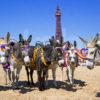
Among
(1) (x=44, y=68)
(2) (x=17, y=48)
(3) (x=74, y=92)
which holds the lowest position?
(3) (x=74, y=92)

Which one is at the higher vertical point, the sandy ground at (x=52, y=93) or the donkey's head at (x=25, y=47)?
the donkey's head at (x=25, y=47)

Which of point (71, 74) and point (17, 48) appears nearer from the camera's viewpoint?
point (17, 48)

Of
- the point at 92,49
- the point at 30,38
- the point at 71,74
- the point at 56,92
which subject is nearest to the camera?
the point at 92,49

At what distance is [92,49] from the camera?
46.8 ft

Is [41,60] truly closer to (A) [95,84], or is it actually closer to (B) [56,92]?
(B) [56,92]

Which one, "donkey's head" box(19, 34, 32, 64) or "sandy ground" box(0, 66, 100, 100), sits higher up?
"donkey's head" box(19, 34, 32, 64)

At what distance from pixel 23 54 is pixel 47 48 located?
1176 mm

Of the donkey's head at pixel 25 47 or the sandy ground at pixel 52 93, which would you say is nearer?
the sandy ground at pixel 52 93

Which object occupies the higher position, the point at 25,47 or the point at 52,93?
the point at 25,47

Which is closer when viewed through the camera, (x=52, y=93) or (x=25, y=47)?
(x=52, y=93)

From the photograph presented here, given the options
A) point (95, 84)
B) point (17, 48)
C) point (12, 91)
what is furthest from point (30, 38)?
point (95, 84)

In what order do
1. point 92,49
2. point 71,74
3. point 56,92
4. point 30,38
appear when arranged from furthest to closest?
point 71,74 → point 30,38 → point 56,92 → point 92,49

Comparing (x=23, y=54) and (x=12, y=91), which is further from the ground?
(x=23, y=54)

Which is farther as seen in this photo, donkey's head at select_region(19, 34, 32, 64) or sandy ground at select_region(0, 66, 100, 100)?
donkey's head at select_region(19, 34, 32, 64)
